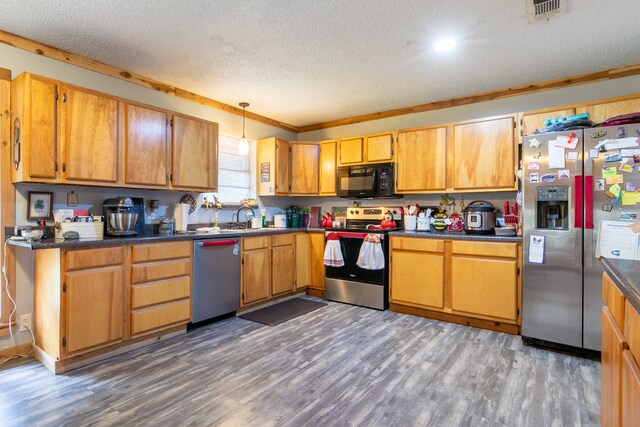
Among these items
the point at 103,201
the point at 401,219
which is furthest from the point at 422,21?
the point at 103,201

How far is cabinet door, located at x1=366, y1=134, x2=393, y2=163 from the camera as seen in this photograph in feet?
13.8

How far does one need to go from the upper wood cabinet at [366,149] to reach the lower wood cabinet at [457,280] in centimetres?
111

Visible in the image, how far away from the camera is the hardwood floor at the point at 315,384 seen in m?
1.88

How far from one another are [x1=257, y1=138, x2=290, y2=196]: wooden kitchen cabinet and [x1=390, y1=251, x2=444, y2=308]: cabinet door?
6.02ft

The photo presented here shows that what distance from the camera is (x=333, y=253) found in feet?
13.8

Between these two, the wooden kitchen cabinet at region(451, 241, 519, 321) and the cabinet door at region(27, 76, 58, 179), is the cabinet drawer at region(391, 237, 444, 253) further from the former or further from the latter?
the cabinet door at region(27, 76, 58, 179)

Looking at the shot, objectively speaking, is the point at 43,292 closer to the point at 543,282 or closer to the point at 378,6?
the point at 378,6

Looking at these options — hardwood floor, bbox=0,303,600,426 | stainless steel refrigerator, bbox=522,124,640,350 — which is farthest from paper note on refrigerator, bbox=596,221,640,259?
hardwood floor, bbox=0,303,600,426

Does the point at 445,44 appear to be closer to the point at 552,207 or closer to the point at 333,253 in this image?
the point at 552,207

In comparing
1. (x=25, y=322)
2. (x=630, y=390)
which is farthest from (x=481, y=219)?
(x=25, y=322)

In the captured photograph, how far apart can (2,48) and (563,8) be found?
4073 mm

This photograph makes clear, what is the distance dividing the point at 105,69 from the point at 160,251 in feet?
5.88

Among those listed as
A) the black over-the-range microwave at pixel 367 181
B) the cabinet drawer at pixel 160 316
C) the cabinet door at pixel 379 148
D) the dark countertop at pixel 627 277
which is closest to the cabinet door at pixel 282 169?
the black over-the-range microwave at pixel 367 181

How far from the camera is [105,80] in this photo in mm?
3145
